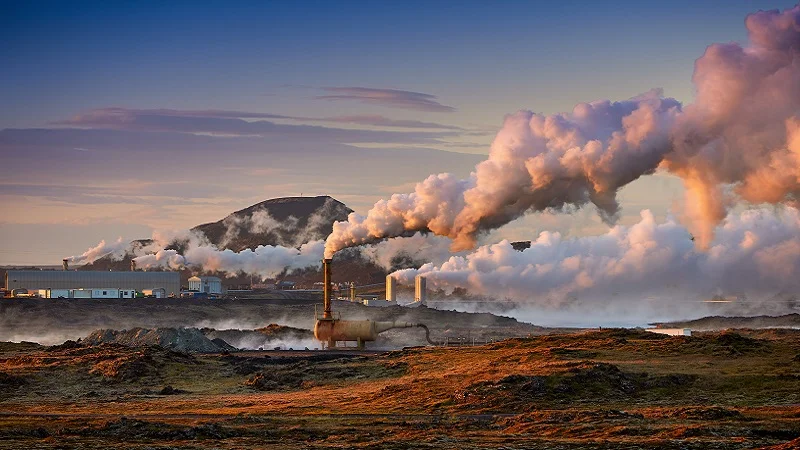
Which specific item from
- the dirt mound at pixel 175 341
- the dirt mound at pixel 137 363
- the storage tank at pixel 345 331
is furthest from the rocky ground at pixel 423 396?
the storage tank at pixel 345 331

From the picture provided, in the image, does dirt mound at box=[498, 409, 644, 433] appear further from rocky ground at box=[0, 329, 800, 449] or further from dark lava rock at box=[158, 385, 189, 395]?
dark lava rock at box=[158, 385, 189, 395]

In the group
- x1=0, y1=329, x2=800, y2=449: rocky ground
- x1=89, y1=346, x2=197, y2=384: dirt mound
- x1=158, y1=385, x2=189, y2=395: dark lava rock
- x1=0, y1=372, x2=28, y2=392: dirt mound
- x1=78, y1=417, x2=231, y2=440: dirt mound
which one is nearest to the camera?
x1=0, y1=329, x2=800, y2=449: rocky ground

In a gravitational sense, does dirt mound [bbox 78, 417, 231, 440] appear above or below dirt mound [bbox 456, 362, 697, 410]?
below

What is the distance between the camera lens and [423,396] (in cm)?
11244

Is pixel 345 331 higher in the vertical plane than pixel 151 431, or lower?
higher

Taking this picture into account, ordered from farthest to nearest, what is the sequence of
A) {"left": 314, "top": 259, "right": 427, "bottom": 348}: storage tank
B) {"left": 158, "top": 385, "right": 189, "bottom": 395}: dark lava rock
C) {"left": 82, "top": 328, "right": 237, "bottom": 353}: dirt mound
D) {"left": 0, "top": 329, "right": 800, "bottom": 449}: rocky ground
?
{"left": 314, "top": 259, "right": 427, "bottom": 348}: storage tank < {"left": 82, "top": 328, "right": 237, "bottom": 353}: dirt mound < {"left": 158, "top": 385, "right": 189, "bottom": 395}: dark lava rock < {"left": 0, "top": 329, "right": 800, "bottom": 449}: rocky ground

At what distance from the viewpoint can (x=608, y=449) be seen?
76.2m

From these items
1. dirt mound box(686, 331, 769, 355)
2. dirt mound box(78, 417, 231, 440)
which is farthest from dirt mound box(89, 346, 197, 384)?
dirt mound box(686, 331, 769, 355)

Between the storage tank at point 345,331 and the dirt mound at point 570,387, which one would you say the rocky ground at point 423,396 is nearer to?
the dirt mound at point 570,387

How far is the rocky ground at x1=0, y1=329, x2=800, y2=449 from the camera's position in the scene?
8362cm

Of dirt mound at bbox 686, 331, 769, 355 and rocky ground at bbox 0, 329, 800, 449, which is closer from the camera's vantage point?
rocky ground at bbox 0, 329, 800, 449

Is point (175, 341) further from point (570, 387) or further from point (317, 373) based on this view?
point (570, 387)

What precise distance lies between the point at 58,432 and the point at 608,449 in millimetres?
40428

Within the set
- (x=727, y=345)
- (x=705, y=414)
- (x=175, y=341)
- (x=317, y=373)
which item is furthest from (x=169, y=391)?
(x=727, y=345)
